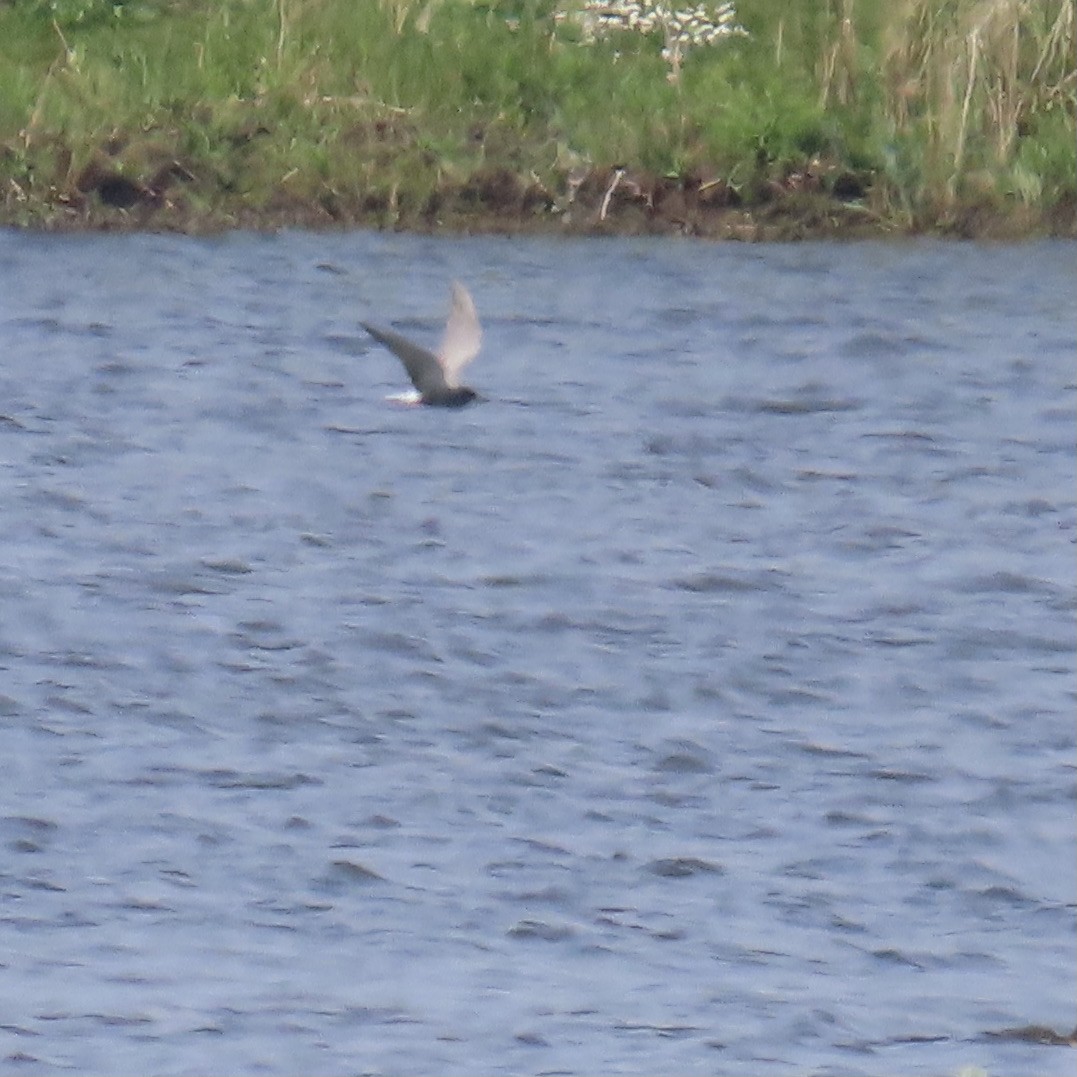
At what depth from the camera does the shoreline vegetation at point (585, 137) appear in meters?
14.6

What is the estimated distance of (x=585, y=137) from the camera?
14688 millimetres

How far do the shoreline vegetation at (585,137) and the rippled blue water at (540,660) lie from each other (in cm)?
22

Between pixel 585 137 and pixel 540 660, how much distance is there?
587 centimetres

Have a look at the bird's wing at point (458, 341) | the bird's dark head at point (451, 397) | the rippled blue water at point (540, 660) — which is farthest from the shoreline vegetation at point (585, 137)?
the bird's dark head at point (451, 397)

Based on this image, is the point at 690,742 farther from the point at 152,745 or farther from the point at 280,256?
the point at 280,256

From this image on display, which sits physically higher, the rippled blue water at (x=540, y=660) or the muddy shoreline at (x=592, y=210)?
the muddy shoreline at (x=592, y=210)

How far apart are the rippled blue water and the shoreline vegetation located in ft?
0.72

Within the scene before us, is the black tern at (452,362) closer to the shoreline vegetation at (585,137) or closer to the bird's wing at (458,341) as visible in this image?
the bird's wing at (458,341)

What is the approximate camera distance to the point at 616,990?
648 cm

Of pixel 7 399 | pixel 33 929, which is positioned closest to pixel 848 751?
pixel 33 929

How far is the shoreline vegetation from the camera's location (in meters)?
14.6

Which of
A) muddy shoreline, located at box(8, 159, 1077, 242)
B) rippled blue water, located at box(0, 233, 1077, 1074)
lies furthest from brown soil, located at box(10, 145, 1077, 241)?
rippled blue water, located at box(0, 233, 1077, 1074)

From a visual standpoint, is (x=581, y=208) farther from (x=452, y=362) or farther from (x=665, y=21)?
(x=452, y=362)

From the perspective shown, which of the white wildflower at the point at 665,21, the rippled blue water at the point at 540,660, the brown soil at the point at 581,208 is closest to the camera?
the rippled blue water at the point at 540,660
